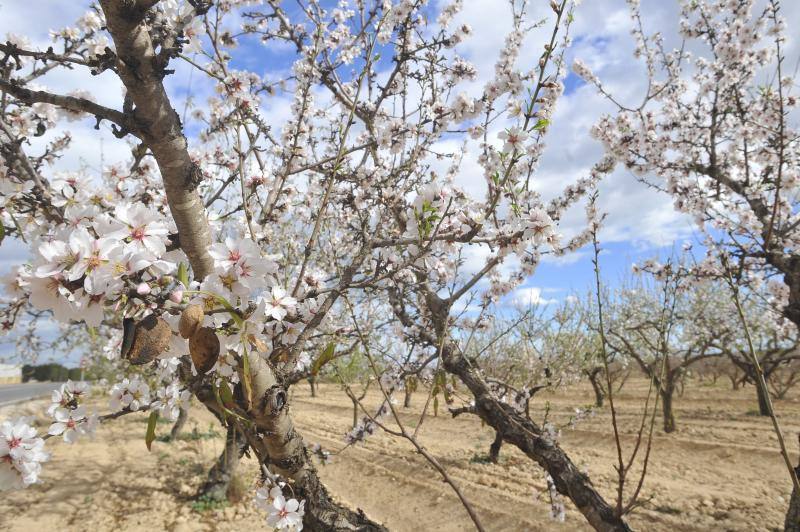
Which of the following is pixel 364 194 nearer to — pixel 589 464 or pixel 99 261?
pixel 99 261

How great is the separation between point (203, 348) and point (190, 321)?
2.7 inches

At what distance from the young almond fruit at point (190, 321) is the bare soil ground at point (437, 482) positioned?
264 centimetres

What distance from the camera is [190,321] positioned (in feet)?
2.81

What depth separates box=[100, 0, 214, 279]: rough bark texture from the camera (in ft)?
3.44

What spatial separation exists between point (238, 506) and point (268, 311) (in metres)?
5.32

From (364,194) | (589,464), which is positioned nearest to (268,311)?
(364,194)

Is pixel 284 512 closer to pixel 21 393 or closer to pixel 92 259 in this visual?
pixel 92 259

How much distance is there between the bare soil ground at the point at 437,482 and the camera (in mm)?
4969

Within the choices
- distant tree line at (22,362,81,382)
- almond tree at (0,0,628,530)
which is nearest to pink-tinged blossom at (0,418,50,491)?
almond tree at (0,0,628,530)

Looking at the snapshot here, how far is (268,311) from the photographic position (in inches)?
51.7

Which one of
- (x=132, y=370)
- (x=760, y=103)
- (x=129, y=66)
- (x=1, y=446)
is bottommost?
(x=132, y=370)

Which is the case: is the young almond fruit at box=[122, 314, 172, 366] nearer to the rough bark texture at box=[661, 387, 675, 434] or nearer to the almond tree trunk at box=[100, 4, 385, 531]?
the almond tree trunk at box=[100, 4, 385, 531]

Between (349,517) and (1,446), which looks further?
(349,517)

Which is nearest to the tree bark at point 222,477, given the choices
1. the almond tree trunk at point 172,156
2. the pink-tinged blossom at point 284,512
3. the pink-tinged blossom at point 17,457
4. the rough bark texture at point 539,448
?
the rough bark texture at point 539,448
